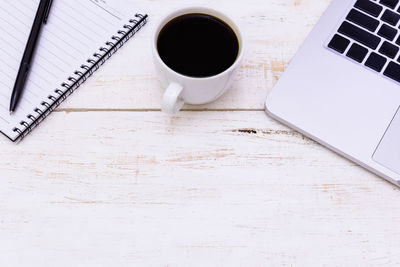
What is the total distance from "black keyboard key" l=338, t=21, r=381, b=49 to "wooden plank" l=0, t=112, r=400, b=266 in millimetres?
157

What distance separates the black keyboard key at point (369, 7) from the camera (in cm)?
58

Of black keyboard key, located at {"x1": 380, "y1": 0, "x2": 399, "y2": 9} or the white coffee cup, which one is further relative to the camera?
black keyboard key, located at {"x1": 380, "y1": 0, "x2": 399, "y2": 9}

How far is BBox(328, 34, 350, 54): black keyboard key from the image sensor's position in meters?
0.58

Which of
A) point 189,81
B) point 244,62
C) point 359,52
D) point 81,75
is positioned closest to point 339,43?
point 359,52

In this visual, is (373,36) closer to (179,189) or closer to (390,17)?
(390,17)

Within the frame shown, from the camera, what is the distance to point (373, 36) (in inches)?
22.5

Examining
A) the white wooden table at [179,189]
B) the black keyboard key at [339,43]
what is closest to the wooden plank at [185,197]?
the white wooden table at [179,189]

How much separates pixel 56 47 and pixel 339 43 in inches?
15.4

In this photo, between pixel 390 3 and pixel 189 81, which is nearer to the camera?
pixel 189 81

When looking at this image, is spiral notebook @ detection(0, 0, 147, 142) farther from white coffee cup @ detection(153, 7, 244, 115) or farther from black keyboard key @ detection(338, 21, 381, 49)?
black keyboard key @ detection(338, 21, 381, 49)

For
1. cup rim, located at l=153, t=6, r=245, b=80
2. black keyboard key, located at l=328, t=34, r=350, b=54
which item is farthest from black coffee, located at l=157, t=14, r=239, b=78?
black keyboard key, located at l=328, t=34, r=350, b=54

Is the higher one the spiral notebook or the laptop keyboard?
the laptop keyboard

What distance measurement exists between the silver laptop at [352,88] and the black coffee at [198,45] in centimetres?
9

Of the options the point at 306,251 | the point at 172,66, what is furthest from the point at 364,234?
the point at 172,66
